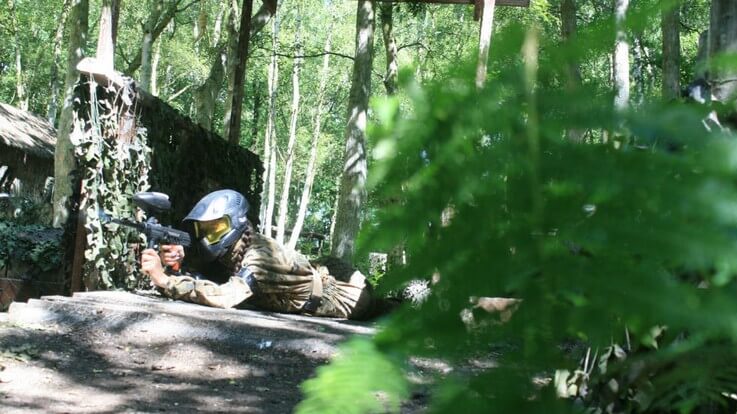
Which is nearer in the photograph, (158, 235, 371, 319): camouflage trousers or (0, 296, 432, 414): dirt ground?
(0, 296, 432, 414): dirt ground

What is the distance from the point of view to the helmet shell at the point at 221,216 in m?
7.33

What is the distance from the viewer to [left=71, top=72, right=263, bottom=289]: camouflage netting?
24.8 ft

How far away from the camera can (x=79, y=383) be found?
17.0 feet

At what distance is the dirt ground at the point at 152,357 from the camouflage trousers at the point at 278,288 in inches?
9.4

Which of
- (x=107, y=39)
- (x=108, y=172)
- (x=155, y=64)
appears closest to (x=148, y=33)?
(x=155, y=64)

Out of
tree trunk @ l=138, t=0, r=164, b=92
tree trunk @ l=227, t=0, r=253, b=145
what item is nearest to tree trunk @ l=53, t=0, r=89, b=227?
tree trunk @ l=227, t=0, r=253, b=145

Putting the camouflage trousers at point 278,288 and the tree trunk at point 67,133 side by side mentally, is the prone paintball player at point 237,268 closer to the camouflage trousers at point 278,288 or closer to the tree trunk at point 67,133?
the camouflage trousers at point 278,288

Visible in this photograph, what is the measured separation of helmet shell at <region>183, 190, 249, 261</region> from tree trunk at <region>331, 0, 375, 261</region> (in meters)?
4.78

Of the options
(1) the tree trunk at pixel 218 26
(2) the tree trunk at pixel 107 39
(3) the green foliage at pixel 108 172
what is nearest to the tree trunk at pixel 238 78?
(2) the tree trunk at pixel 107 39

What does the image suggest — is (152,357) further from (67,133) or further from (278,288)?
(67,133)

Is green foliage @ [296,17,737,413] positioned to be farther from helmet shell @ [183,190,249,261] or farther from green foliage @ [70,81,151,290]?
green foliage @ [70,81,151,290]

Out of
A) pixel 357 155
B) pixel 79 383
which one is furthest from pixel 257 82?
pixel 79 383

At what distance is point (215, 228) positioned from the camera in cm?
742

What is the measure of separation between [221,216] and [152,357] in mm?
1767
